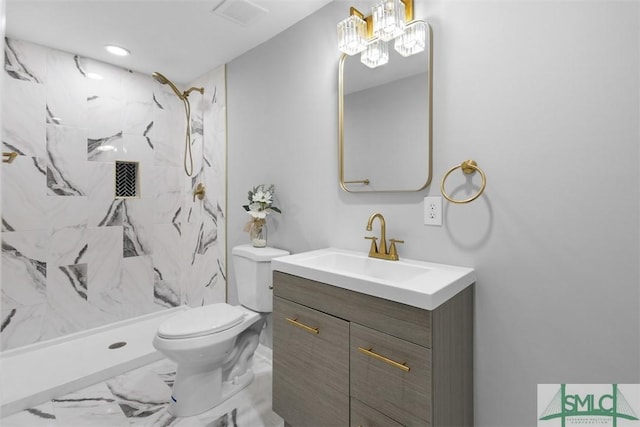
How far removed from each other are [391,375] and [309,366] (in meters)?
0.43

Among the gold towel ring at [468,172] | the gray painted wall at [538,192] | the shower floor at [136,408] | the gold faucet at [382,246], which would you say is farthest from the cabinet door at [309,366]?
the gold towel ring at [468,172]

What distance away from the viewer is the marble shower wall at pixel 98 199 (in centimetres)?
241

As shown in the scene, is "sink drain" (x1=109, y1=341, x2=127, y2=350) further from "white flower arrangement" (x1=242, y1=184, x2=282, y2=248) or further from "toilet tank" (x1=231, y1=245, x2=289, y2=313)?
"white flower arrangement" (x1=242, y1=184, x2=282, y2=248)

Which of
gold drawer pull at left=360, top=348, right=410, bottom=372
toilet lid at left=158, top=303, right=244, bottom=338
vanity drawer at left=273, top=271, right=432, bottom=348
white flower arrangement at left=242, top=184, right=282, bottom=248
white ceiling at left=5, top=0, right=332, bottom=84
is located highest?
white ceiling at left=5, top=0, right=332, bottom=84

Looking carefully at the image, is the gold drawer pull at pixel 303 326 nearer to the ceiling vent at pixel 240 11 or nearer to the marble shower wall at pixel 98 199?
the marble shower wall at pixel 98 199

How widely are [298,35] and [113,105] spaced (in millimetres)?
1785

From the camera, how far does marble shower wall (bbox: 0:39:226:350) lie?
7.90 feet

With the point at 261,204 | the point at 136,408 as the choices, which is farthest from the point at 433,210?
the point at 136,408

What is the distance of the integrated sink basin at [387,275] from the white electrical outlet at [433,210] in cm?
20

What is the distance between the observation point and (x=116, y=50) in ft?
8.36

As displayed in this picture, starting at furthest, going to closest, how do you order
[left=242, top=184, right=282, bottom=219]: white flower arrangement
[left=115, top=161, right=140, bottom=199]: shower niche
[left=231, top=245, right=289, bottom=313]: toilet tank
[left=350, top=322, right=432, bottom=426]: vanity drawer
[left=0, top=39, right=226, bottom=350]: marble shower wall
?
[left=115, top=161, right=140, bottom=199]: shower niche < [left=0, top=39, right=226, bottom=350]: marble shower wall < [left=242, top=184, right=282, bottom=219]: white flower arrangement < [left=231, top=245, right=289, bottom=313]: toilet tank < [left=350, top=322, right=432, bottom=426]: vanity drawer

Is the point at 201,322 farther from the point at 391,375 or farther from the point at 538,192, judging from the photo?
the point at 538,192

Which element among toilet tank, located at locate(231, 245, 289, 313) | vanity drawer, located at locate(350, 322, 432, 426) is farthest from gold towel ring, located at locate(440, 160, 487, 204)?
toilet tank, located at locate(231, 245, 289, 313)

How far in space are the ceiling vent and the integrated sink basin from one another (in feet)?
4.97
